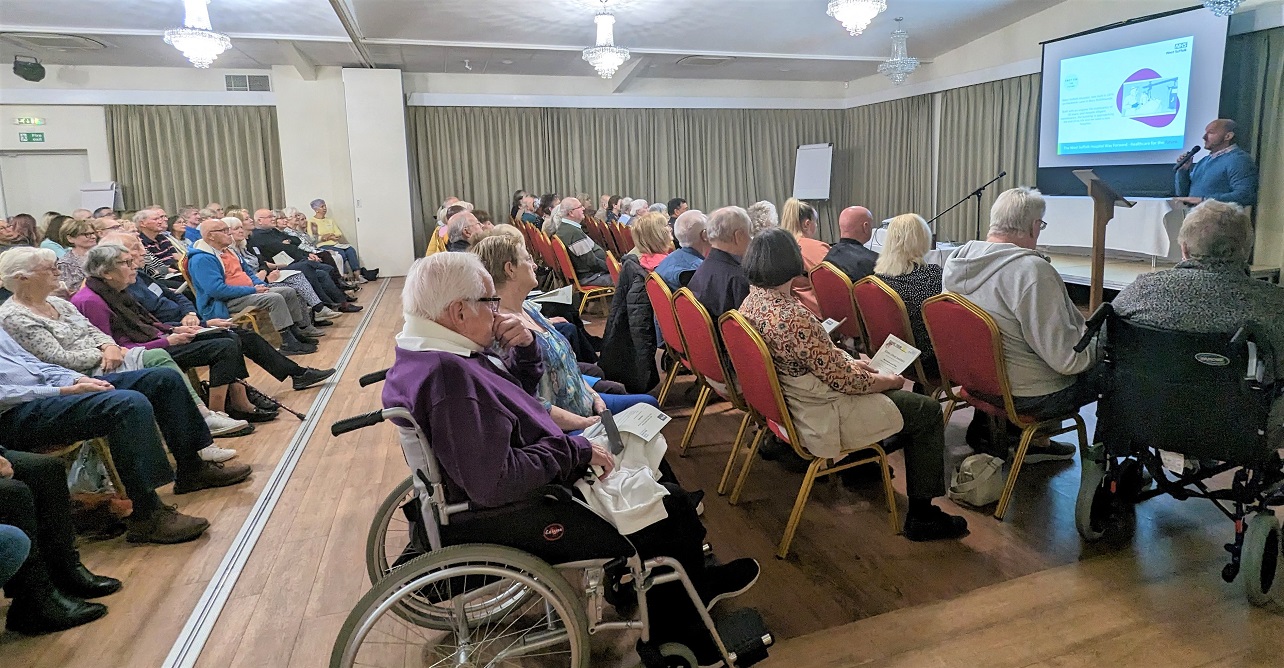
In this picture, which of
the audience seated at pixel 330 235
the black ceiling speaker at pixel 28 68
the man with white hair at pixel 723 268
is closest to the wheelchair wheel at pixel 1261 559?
the man with white hair at pixel 723 268

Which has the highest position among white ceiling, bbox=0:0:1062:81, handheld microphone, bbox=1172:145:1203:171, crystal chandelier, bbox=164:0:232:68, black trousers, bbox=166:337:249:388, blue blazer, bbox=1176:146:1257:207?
white ceiling, bbox=0:0:1062:81

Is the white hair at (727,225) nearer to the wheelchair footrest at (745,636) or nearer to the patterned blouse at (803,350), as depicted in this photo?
the patterned blouse at (803,350)

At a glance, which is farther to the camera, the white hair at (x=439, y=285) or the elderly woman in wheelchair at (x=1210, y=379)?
the elderly woman in wheelchair at (x=1210, y=379)

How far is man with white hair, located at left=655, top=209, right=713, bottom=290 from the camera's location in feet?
11.6

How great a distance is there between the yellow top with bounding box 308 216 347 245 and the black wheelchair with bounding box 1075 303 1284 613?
9.26m

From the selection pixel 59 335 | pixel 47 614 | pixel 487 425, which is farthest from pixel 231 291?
pixel 487 425

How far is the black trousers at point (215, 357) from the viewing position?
11.8 ft

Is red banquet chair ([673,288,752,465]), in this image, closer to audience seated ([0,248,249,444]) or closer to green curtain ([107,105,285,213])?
audience seated ([0,248,249,444])

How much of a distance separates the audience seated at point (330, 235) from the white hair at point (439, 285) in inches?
331

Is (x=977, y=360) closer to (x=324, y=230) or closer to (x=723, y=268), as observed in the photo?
(x=723, y=268)

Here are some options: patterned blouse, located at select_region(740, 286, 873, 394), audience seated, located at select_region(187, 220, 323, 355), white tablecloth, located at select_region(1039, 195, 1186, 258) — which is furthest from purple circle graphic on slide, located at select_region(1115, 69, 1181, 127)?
audience seated, located at select_region(187, 220, 323, 355)

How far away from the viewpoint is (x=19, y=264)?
273 centimetres

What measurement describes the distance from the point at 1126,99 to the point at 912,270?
5.48m

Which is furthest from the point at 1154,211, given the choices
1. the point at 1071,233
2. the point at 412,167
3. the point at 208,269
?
the point at 412,167
